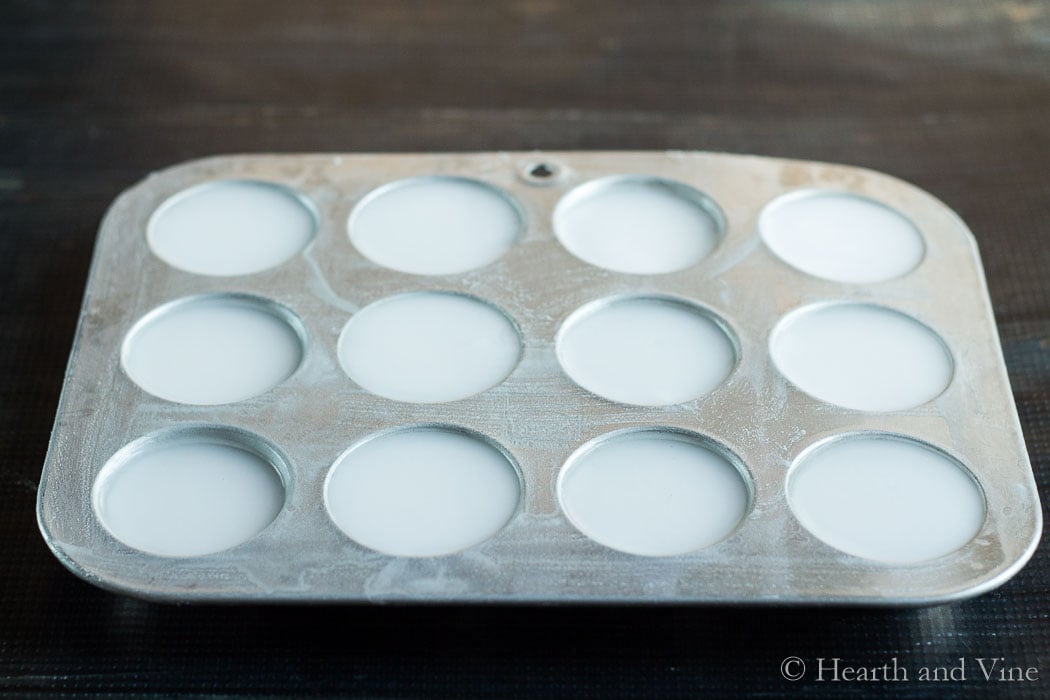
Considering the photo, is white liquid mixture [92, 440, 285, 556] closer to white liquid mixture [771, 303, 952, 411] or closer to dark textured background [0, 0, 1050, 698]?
dark textured background [0, 0, 1050, 698]

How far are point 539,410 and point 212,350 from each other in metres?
0.26

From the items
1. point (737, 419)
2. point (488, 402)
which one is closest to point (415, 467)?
point (488, 402)

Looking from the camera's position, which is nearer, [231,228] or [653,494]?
[653,494]

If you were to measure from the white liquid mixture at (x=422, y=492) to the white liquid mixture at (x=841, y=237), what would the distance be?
12.4 inches

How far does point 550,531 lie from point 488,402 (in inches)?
4.9

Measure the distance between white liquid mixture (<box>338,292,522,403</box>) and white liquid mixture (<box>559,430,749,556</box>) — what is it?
0.34 feet

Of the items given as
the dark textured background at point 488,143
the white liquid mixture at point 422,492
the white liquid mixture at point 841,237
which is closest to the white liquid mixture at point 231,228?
the dark textured background at point 488,143

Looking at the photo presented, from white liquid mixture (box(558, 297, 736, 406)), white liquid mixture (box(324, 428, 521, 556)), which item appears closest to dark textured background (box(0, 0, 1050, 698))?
white liquid mixture (box(324, 428, 521, 556))

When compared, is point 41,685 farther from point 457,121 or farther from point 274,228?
point 457,121

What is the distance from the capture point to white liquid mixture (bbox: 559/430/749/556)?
752 mm

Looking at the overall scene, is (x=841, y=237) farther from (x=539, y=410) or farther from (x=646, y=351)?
(x=539, y=410)

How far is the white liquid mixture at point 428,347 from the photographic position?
33.7 inches

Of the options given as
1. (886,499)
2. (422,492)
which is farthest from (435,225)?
(886,499)

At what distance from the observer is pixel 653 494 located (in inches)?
30.7
